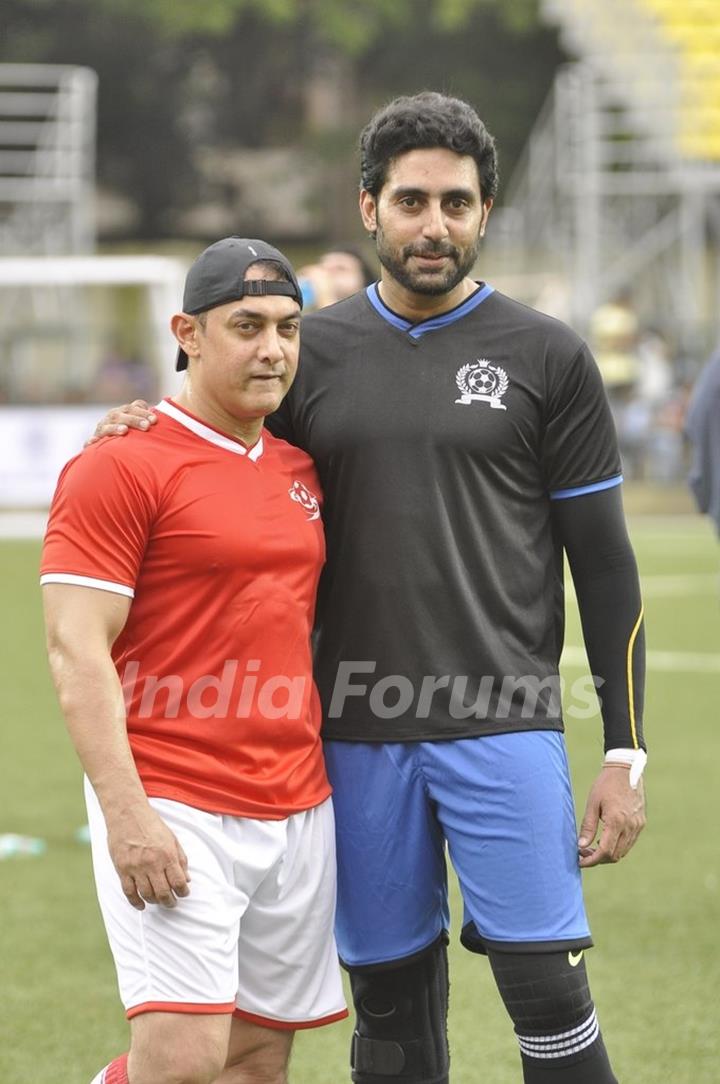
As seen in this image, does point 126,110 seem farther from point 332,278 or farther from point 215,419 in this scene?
point 215,419

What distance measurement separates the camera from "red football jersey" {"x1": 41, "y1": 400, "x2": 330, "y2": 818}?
3.35m

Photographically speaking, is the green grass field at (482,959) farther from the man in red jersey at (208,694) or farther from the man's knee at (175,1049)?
the man's knee at (175,1049)

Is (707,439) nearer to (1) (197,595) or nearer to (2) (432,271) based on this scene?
(2) (432,271)

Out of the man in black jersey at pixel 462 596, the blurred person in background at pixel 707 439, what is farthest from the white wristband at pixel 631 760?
the blurred person in background at pixel 707 439

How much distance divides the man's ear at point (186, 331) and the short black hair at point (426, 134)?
51cm

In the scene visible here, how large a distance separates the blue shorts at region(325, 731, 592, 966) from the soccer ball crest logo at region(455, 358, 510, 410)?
2.21 feet

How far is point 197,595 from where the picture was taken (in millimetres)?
3438

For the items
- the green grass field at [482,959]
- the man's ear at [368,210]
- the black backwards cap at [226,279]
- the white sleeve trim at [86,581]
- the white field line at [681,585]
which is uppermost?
the man's ear at [368,210]

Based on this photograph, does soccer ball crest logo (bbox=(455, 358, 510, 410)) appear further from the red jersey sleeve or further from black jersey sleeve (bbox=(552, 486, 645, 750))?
the red jersey sleeve

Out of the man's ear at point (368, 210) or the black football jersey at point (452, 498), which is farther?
the man's ear at point (368, 210)

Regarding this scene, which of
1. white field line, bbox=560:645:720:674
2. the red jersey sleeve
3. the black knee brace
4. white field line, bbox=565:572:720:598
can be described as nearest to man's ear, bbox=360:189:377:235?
the red jersey sleeve

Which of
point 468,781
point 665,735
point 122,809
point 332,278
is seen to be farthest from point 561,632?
point 665,735

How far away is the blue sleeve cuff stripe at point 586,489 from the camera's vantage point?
371cm

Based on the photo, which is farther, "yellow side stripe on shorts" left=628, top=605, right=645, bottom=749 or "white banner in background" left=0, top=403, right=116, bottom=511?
"white banner in background" left=0, top=403, right=116, bottom=511
